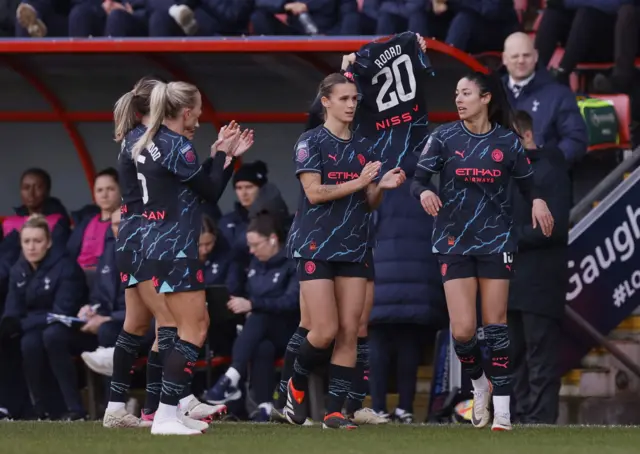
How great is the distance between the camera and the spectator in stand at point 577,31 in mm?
12648

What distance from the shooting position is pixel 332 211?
9219 mm

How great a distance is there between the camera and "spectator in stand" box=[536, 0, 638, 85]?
12648 mm

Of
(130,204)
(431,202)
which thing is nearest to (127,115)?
(130,204)

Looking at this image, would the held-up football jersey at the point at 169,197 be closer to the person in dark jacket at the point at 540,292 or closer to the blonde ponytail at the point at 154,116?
the blonde ponytail at the point at 154,116

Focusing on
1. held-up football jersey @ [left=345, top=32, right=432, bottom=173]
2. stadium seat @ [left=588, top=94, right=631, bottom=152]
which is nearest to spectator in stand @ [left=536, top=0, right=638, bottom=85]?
stadium seat @ [left=588, top=94, right=631, bottom=152]

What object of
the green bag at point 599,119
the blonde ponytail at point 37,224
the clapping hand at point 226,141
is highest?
the green bag at point 599,119

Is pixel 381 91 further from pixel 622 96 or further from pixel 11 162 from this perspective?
Answer: pixel 11 162

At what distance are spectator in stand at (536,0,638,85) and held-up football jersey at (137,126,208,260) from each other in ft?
15.4

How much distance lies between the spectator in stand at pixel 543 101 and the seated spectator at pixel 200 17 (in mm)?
2389

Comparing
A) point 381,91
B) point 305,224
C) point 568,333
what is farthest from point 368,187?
point 568,333

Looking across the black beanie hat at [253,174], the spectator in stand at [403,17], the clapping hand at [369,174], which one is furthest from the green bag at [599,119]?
the clapping hand at [369,174]

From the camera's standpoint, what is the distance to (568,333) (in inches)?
460

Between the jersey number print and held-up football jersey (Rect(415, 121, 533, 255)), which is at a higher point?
the jersey number print

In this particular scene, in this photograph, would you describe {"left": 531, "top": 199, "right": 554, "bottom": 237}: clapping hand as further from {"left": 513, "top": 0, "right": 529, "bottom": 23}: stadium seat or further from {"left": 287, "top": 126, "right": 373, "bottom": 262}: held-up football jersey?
{"left": 513, "top": 0, "right": 529, "bottom": 23}: stadium seat
